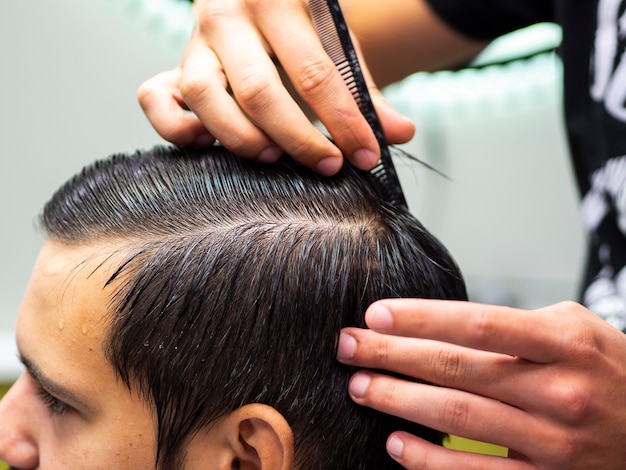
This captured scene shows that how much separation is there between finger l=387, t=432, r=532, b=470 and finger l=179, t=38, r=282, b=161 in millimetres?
413

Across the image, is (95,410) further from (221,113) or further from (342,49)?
(342,49)

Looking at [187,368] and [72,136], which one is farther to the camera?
[72,136]

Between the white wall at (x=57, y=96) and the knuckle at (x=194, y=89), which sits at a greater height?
the knuckle at (x=194, y=89)

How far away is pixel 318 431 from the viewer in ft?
2.73

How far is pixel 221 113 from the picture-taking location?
849 millimetres

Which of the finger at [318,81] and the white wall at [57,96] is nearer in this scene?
the finger at [318,81]

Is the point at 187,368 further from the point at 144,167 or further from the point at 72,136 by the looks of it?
the point at 72,136

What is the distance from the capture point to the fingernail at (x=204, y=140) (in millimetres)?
950

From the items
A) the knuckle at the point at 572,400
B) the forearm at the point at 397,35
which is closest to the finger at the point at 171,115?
the forearm at the point at 397,35

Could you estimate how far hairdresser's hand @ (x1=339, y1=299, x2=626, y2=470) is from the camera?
2.25ft

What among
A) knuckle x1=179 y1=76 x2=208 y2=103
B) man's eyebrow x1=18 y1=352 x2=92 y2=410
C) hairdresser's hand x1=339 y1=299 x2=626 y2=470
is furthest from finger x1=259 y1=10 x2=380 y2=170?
man's eyebrow x1=18 y1=352 x2=92 y2=410

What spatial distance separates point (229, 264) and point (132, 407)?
215 mm

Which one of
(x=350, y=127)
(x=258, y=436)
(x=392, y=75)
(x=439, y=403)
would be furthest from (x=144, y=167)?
(x=392, y=75)

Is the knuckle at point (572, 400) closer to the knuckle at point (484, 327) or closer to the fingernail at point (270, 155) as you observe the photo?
the knuckle at point (484, 327)
